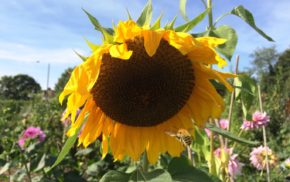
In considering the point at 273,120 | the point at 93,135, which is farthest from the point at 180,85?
the point at 273,120

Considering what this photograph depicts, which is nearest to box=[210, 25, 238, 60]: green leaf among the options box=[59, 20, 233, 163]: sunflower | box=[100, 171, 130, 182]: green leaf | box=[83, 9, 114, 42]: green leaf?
box=[59, 20, 233, 163]: sunflower

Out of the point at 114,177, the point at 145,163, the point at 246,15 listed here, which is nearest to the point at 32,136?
the point at 145,163

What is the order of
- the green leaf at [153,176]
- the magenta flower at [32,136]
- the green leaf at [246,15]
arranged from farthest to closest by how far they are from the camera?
the magenta flower at [32,136] → the green leaf at [246,15] → the green leaf at [153,176]

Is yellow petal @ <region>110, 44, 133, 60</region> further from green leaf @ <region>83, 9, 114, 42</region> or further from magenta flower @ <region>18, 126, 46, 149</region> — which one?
magenta flower @ <region>18, 126, 46, 149</region>

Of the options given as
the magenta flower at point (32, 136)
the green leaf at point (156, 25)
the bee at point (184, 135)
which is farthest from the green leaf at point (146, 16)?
the magenta flower at point (32, 136)

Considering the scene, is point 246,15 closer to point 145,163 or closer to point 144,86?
point 144,86

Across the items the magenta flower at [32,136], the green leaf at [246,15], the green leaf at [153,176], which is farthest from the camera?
the magenta flower at [32,136]

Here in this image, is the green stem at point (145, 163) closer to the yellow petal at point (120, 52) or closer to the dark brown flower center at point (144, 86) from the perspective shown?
the dark brown flower center at point (144, 86)

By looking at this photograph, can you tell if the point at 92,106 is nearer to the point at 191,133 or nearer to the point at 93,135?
the point at 93,135
